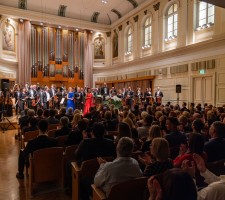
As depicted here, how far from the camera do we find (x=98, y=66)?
21.1 meters

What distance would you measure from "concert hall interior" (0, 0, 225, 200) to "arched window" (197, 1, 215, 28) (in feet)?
0.16

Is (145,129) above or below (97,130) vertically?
below

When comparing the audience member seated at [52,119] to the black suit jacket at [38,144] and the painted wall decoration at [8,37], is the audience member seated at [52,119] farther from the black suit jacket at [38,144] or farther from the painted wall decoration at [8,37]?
the painted wall decoration at [8,37]

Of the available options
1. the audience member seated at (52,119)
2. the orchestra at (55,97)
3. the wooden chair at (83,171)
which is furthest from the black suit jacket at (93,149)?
the orchestra at (55,97)

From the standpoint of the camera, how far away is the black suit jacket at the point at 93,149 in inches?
116

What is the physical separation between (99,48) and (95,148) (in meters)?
18.9

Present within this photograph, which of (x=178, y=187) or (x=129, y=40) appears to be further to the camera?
(x=129, y=40)

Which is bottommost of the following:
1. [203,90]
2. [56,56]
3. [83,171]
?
[83,171]

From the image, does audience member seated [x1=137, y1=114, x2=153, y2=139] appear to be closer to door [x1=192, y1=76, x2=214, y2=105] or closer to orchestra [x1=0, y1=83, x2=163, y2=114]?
orchestra [x1=0, y1=83, x2=163, y2=114]

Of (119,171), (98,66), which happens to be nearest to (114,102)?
(98,66)

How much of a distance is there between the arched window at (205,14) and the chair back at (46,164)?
10959 mm

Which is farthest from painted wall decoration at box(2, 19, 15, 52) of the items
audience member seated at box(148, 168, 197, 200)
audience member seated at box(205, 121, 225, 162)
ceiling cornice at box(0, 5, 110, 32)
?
audience member seated at box(148, 168, 197, 200)

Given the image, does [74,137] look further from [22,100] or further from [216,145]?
[22,100]

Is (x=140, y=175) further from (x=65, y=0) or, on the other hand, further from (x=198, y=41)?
(x=65, y=0)
